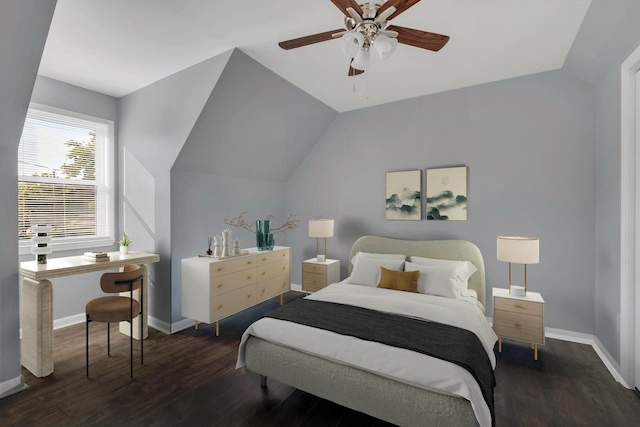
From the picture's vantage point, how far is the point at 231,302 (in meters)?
3.49

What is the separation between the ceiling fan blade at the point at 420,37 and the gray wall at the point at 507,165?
2.08 metres

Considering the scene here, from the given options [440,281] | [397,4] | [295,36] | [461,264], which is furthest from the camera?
[461,264]

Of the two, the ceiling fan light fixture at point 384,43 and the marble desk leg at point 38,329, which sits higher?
the ceiling fan light fixture at point 384,43

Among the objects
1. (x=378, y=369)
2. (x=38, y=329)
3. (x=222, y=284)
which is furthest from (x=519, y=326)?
(x=38, y=329)

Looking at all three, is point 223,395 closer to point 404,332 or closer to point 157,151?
point 404,332

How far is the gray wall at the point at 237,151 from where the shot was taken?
3285 mm

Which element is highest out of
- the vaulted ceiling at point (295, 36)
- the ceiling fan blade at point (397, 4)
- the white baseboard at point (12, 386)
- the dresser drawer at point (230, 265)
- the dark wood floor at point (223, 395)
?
the vaulted ceiling at point (295, 36)

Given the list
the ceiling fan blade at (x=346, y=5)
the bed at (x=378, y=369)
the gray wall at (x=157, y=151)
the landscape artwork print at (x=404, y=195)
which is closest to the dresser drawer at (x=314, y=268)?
the landscape artwork print at (x=404, y=195)

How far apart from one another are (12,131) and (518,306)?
4549 mm

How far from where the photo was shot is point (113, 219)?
4.05m

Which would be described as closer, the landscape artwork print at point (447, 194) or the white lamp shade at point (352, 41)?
the white lamp shade at point (352, 41)

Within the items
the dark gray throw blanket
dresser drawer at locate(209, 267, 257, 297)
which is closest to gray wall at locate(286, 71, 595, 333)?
dresser drawer at locate(209, 267, 257, 297)

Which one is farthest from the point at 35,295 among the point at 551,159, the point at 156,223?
the point at 551,159

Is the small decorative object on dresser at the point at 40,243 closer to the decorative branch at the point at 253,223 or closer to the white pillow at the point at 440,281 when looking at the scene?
the decorative branch at the point at 253,223
